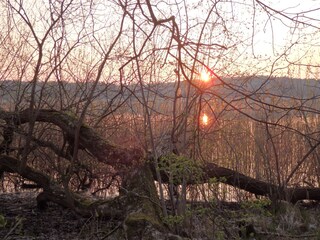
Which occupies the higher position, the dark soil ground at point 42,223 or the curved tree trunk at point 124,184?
the curved tree trunk at point 124,184

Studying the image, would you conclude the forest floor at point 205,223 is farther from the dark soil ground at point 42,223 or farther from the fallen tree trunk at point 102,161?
the fallen tree trunk at point 102,161

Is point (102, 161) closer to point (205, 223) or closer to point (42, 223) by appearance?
point (42, 223)

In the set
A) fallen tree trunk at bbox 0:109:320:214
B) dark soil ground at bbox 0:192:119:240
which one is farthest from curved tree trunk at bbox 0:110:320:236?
dark soil ground at bbox 0:192:119:240

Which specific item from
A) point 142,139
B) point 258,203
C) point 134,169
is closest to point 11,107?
point 142,139

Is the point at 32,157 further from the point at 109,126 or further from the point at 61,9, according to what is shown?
the point at 61,9

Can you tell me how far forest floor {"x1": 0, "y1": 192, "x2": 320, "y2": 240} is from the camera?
15.7 feet

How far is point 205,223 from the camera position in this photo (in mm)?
4977

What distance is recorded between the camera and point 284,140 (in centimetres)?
771

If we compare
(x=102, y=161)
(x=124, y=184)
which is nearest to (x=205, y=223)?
(x=124, y=184)

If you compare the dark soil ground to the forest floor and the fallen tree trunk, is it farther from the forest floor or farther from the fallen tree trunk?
the fallen tree trunk

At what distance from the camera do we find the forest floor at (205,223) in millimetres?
4797

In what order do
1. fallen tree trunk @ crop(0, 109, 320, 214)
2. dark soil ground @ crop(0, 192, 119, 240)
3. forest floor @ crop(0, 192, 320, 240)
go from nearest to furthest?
forest floor @ crop(0, 192, 320, 240), dark soil ground @ crop(0, 192, 119, 240), fallen tree trunk @ crop(0, 109, 320, 214)

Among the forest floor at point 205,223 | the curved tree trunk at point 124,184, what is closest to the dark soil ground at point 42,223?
the forest floor at point 205,223

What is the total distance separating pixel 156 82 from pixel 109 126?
3.50ft
